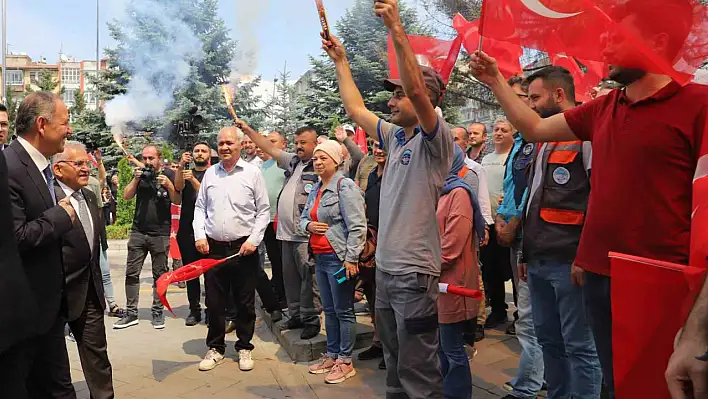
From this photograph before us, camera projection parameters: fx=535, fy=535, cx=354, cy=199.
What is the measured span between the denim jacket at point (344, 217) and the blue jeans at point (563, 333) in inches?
64.9

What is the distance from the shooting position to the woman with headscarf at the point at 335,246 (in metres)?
4.64

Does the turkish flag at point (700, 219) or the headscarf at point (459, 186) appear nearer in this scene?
the turkish flag at point (700, 219)

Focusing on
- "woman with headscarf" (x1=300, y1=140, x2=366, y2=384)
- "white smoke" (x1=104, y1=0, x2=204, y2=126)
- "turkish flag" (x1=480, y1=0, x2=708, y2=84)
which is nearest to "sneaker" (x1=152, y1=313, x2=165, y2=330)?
"woman with headscarf" (x1=300, y1=140, x2=366, y2=384)

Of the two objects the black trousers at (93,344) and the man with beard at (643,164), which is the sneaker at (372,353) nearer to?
the black trousers at (93,344)

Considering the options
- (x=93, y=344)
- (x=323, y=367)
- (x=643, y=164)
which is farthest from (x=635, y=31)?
(x=323, y=367)

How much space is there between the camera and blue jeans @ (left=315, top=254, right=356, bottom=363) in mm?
4793

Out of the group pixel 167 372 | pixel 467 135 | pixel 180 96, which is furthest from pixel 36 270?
pixel 180 96

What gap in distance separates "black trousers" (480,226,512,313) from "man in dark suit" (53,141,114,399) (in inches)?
160

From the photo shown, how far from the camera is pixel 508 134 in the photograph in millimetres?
5969

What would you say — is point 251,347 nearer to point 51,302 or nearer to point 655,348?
point 51,302

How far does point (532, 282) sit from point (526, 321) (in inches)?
27.6

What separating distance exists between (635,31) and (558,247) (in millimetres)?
1476

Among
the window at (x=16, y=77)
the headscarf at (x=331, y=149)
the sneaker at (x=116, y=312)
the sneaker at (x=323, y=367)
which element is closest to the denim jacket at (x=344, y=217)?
the headscarf at (x=331, y=149)

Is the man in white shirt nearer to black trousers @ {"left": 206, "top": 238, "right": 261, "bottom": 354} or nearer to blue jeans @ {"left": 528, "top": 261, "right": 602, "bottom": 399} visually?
black trousers @ {"left": 206, "top": 238, "right": 261, "bottom": 354}
